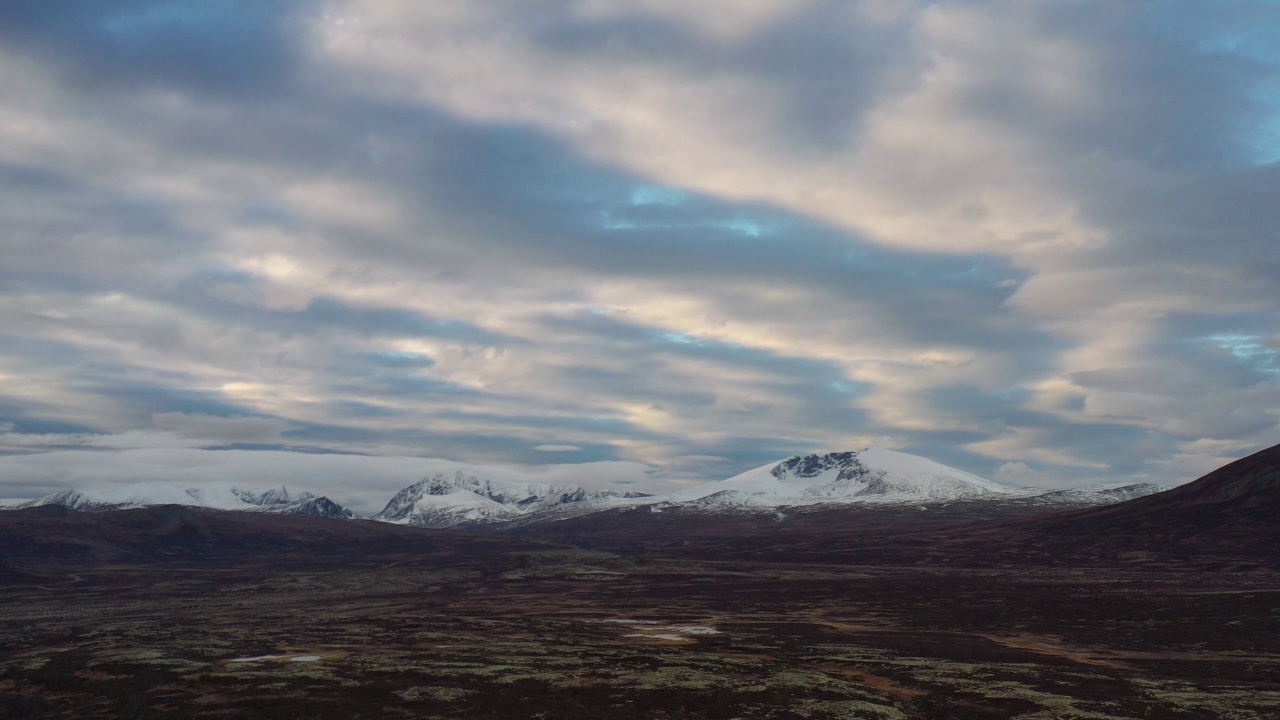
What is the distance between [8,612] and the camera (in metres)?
133

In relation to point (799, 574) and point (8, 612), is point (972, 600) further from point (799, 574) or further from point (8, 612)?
point (8, 612)

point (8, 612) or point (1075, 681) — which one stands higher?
point (1075, 681)

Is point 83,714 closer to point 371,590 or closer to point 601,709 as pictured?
point 601,709

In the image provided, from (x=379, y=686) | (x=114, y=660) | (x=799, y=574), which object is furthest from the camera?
(x=799, y=574)

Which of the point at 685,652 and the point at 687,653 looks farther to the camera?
the point at 685,652

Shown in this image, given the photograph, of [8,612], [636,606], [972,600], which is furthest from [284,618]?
[972,600]

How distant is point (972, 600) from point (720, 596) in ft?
129

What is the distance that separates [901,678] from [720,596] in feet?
271

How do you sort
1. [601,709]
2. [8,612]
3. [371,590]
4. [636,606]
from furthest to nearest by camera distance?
[371,590] < [8,612] < [636,606] < [601,709]

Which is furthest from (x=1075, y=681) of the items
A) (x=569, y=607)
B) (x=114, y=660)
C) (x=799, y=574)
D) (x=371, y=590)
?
(x=371, y=590)

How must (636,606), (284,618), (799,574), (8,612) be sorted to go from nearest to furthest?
(284,618), (636,606), (8,612), (799,574)

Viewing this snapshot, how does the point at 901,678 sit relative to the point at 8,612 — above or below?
above

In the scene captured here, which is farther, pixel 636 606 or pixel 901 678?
pixel 636 606

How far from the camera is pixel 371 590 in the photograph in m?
169
